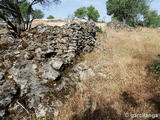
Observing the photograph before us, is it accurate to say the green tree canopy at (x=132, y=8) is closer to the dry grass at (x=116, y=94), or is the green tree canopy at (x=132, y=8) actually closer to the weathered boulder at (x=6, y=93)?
the dry grass at (x=116, y=94)

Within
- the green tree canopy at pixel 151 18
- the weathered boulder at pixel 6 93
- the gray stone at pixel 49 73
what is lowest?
the weathered boulder at pixel 6 93

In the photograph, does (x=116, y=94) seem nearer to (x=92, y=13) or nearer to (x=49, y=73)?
(x=49, y=73)

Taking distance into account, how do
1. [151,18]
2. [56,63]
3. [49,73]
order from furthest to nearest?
[151,18] → [56,63] → [49,73]

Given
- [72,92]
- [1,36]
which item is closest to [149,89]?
[72,92]

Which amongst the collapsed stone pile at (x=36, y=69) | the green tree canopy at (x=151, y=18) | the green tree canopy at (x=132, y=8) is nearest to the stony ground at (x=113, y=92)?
the collapsed stone pile at (x=36, y=69)

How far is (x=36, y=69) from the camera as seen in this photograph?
3.33 m

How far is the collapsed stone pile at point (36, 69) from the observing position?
2490 millimetres

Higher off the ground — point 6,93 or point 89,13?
point 89,13

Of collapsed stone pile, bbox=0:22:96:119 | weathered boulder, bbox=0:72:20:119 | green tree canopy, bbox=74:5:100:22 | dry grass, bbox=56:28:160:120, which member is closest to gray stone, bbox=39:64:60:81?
collapsed stone pile, bbox=0:22:96:119

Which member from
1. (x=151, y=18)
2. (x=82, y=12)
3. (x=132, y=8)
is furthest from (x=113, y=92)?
(x=82, y=12)

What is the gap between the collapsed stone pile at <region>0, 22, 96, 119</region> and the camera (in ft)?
8.17

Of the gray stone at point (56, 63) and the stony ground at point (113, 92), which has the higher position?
the gray stone at point (56, 63)

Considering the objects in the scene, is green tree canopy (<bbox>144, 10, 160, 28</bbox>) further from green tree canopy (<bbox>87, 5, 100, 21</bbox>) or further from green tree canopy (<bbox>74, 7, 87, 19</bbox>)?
green tree canopy (<bbox>74, 7, 87, 19</bbox>)

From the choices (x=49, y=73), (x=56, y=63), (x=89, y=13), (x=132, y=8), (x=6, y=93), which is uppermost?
(x=89, y=13)
